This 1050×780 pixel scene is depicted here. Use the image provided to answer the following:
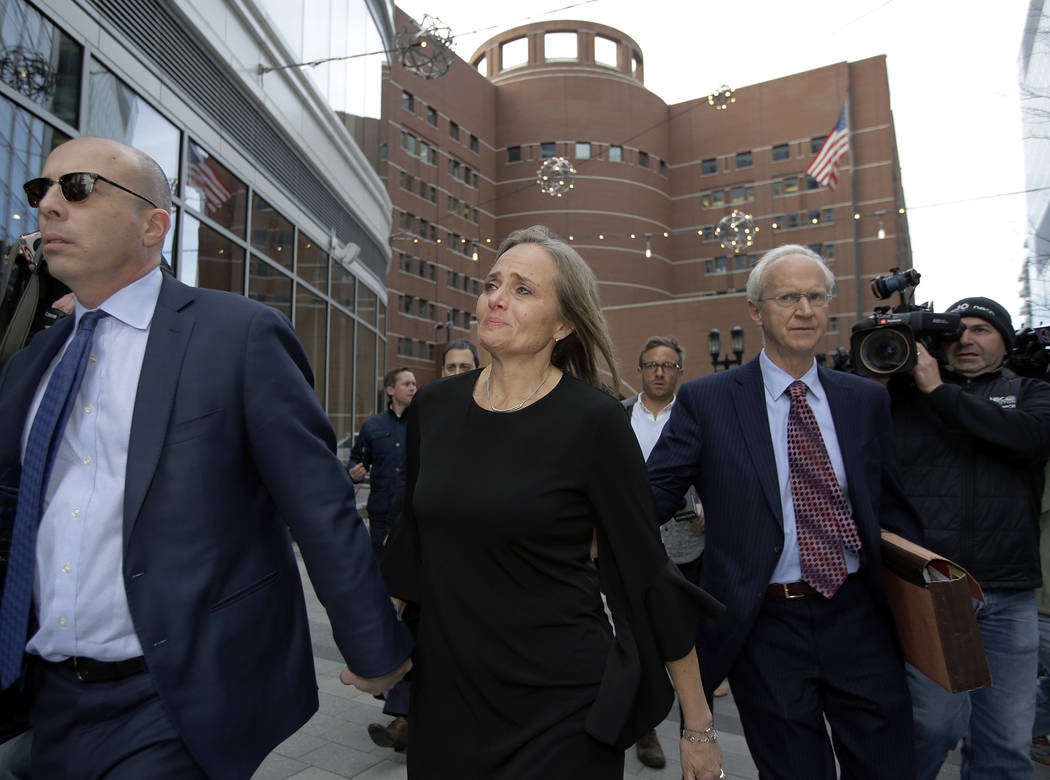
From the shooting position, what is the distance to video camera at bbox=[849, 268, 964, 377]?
3.06 metres

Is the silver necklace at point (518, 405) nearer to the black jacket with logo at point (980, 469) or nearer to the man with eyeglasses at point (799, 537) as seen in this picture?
the man with eyeglasses at point (799, 537)

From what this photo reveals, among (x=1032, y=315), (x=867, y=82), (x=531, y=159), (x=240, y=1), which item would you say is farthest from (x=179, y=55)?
(x=867, y=82)

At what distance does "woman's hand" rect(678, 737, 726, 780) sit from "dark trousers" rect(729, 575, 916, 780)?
0.54 meters

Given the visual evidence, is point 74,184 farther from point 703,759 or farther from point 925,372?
point 925,372

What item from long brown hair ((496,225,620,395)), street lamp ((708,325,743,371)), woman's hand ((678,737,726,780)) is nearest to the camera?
woman's hand ((678,737,726,780))

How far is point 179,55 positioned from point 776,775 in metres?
10.6

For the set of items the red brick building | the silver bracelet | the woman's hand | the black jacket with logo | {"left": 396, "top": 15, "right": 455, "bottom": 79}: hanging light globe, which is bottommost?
the woman's hand

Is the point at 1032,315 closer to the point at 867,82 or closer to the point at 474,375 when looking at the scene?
the point at 474,375

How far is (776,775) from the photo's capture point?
2607 mm

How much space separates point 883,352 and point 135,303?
8.76 ft

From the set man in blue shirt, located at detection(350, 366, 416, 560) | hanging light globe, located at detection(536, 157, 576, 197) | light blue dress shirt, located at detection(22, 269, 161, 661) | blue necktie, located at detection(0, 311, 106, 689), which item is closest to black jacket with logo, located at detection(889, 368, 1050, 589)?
light blue dress shirt, located at detection(22, 269, 161, 661)

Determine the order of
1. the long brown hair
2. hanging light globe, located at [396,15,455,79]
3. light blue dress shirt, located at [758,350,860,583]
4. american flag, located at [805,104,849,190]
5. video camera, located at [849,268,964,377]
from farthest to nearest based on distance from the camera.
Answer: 1. american flag, located at [805,104,849,190]
2. hanging light globe, located at [396,15,455,79]
3. video camera, located at [849,268,964,377]
4. light blue dress shirt, located at [758,350,860,583]
5. the long brown hair

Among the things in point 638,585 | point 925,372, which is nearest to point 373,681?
point 638,585

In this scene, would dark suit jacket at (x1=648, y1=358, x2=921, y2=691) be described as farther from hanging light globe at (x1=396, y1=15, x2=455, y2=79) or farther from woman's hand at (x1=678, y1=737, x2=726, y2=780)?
hanging light globe at (x1=396, y1=15, x2=455, y2=79)
